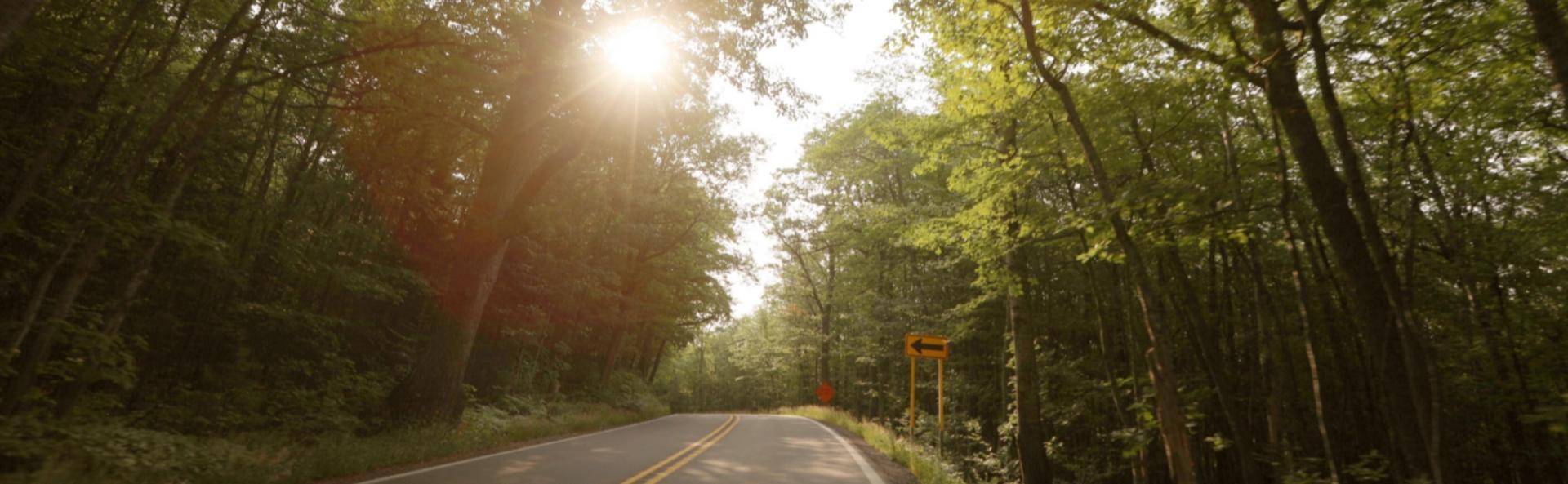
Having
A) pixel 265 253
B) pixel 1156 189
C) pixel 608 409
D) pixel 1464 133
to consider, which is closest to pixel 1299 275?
pixel 1156 189

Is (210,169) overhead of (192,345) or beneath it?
overhead

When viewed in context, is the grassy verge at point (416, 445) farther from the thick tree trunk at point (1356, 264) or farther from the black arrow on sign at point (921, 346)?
the thick tree trunk at point (1356, 264)

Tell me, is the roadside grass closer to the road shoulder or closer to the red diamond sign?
the road shoulder

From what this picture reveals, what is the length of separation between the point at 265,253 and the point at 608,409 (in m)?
13.3

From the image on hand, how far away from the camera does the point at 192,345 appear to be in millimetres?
10117

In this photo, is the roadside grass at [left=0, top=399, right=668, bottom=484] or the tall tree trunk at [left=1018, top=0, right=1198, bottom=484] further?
the tall tree trunk at [left=1018, top=0, right=1198, bottom=484]

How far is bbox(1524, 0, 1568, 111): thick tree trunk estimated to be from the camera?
12.4ft

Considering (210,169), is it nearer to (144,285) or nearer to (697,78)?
(144,285)

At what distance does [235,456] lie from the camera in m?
6.34

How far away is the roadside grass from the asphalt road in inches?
26.1

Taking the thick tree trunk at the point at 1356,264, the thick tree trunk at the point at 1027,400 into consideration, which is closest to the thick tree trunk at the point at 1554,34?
the thick tree trunk at the point at 1356,264

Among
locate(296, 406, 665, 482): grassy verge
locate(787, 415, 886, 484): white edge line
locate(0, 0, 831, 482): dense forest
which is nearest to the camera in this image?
locate(0, 0, 831, 482): dense forest

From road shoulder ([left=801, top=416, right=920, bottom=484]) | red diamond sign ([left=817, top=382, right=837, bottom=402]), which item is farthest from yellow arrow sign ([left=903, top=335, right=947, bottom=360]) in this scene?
red diamond sign ([left=817, top=382, right=837, bottom=402])

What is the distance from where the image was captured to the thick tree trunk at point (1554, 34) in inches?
149
